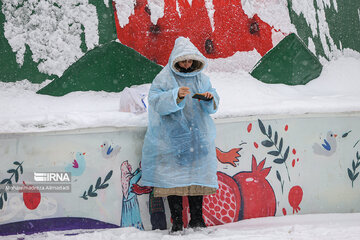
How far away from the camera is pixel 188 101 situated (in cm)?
255

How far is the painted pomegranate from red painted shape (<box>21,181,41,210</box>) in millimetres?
1152

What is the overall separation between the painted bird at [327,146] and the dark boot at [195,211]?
102cm

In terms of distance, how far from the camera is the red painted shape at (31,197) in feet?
8.12

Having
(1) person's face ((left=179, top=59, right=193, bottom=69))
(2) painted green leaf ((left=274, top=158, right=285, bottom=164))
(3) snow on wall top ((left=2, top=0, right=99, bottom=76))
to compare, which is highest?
(3) snow on wall top ((left=2, top=0, right=99, bottom=76))

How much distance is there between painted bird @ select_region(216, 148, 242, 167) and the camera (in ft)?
9.09

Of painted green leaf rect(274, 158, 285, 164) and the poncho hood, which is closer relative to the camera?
the poncho hood

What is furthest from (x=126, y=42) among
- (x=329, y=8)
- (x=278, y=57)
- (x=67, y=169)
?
(x=329, y=8)

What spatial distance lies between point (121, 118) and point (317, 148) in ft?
4.93

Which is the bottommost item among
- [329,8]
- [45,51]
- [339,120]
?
[339,120]

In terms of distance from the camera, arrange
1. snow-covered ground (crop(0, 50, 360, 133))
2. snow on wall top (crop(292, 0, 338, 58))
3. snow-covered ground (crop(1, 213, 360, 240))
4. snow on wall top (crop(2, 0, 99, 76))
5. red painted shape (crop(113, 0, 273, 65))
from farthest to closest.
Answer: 1. snow on wall top (crop(292, 0, 338, 58))
2. red painted shape (crop(113, 0, 273, 65))
3. snow on wall top (crop(2, 0, 99, 76))
4. snow-covered ground (crop(0, 50, 360, 133))
5. snow-covered ground (crop(1, 213, 360, 240))

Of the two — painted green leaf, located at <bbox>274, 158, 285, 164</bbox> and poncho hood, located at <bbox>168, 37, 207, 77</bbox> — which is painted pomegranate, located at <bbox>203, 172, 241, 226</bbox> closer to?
painted green leaf, located at <bbox>274, 158, 285, 164</bbox>

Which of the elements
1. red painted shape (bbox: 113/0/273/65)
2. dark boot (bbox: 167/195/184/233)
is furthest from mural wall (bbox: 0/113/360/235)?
red painted shape (bbox: 113/0/273/65)

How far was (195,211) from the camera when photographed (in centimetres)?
259

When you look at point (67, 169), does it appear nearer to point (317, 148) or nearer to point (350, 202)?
point (317, 148)
